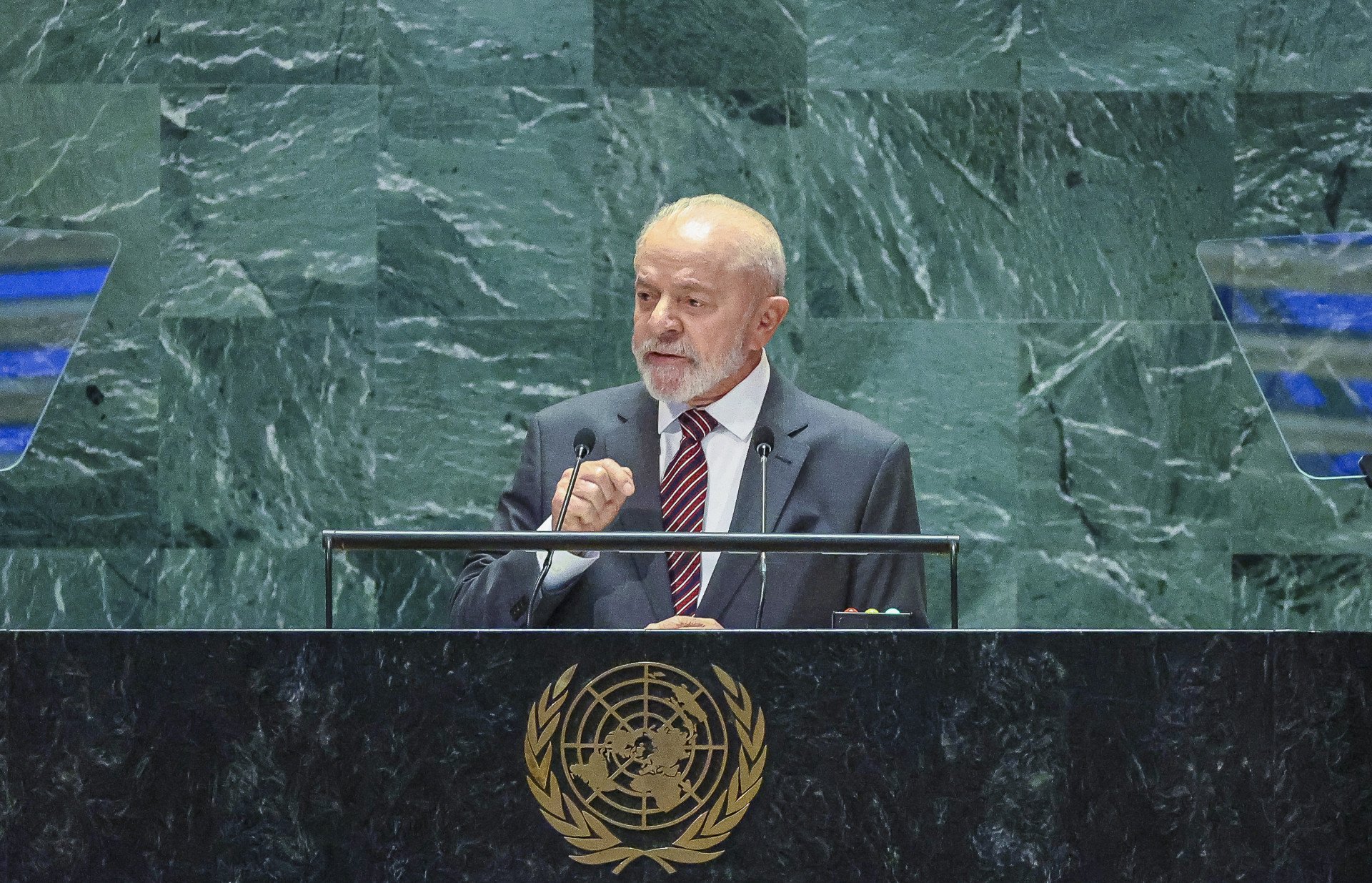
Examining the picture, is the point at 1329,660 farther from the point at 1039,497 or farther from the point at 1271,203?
the point at 1271,203

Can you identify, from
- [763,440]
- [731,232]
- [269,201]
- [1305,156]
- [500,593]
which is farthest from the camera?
[1305,156]

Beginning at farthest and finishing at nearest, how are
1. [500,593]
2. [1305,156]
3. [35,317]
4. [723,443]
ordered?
[1305,156]
[723,443]
[35,317]
[500,593]

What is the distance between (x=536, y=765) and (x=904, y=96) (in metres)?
3.18

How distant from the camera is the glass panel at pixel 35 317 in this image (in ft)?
10.3

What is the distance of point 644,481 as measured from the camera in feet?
11.2

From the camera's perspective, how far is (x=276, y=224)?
4.77 m

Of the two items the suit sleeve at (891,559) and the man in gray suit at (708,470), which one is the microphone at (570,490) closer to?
the man in gray suit at (708,470)

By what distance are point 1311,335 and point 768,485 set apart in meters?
1.08

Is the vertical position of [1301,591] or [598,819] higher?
[598,819]

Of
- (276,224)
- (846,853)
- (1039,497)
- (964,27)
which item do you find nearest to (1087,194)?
(964,27)

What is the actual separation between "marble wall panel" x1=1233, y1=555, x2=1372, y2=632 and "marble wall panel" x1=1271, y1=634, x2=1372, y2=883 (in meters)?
2.81

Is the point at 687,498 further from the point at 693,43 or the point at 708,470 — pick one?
the point at 693,43

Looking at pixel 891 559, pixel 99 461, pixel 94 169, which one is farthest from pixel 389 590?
pixel 891 559

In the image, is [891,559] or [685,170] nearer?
[891,559]
